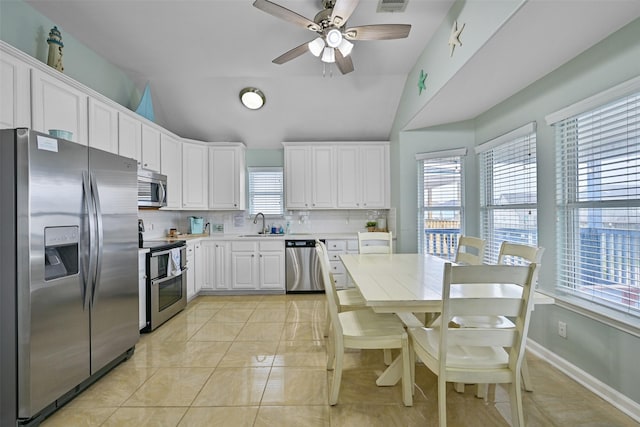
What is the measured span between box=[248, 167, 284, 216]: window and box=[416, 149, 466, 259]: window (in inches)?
91.0

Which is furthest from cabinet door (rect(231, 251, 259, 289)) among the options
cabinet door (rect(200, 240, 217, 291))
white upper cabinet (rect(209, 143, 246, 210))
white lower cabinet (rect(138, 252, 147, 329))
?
white lower cabinet (rect(138, 252, 147, 329))

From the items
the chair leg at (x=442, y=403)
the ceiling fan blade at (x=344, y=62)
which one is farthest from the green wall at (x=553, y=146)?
→ the chair leg at (x=442, y=403)

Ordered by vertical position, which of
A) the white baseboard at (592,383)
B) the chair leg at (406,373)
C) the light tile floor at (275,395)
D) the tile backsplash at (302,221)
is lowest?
the light tile floor at (275,395)

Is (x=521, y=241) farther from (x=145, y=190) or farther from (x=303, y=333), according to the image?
(x=145, y=190)

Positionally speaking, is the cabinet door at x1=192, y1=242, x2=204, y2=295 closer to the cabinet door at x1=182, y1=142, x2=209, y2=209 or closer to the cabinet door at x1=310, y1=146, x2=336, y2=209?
the cabinet door at x1=182, y1=142, x2=209, y2=209

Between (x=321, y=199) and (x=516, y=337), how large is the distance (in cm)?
375

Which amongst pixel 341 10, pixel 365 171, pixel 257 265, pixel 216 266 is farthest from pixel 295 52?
pixel 216 266

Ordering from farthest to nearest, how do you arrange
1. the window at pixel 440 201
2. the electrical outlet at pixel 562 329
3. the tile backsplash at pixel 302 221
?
the tile backsplash at pixel 302 221
the window at pixel 440 201
the electrical outlet at pixel 562 329

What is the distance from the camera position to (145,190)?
344cm

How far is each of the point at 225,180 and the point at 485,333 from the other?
4.27 m

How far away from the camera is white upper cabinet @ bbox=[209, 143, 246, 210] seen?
194 inches

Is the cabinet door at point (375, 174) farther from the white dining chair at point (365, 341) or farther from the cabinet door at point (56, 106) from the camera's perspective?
the cabinet door at point (56, 106)

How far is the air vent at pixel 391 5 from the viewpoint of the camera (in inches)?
104

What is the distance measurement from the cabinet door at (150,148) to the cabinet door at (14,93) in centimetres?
146
